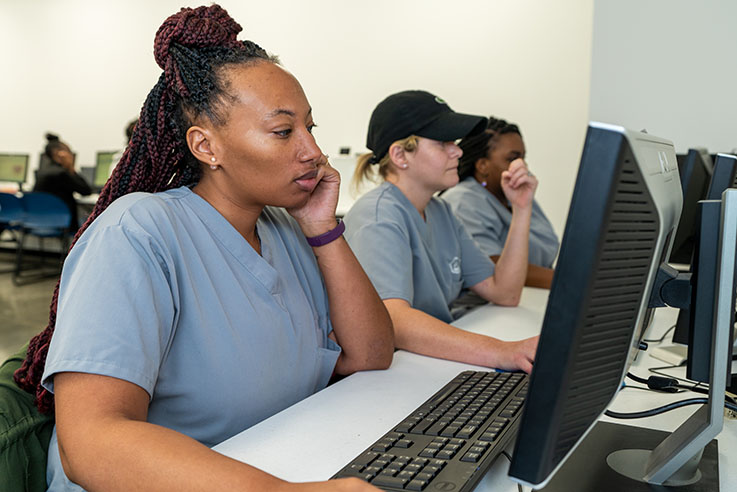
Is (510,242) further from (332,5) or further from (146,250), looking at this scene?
(332,5)

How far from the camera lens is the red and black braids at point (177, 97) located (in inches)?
39.6

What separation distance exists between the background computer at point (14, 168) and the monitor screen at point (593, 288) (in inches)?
275

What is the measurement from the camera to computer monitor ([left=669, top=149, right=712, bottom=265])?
1.23m

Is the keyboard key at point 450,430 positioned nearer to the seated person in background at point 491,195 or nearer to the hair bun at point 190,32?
the hair bun at point 190,32

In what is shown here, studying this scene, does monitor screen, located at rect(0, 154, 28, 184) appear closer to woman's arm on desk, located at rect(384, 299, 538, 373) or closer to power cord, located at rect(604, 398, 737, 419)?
woman's arm on desk, located at rect(384, 299, 538, 373)

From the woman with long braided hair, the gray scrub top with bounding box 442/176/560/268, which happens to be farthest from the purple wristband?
the gray scrub top with bounding box 442/176/560/268

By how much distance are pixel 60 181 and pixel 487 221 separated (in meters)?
4.49

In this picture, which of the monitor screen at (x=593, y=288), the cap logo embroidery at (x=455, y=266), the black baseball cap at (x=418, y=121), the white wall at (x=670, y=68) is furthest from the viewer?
the white wall at (x=670, y=68)

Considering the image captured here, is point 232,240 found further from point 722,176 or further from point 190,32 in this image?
point 722,176

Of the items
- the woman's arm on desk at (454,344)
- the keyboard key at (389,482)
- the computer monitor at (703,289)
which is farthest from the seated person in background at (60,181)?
the computer monitor at (703,289)

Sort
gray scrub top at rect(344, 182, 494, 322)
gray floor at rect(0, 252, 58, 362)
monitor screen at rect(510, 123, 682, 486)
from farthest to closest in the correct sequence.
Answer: gray floor at rect(0, 252, 58, 362)
gray scrub top at rect(344, 182, 494, 322)
monitor screen at rect(510, 123, 682, 486)

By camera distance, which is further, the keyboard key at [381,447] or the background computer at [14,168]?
the background computer at [14,168]

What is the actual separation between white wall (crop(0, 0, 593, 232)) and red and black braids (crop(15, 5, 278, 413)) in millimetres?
2270

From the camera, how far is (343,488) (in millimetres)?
618
